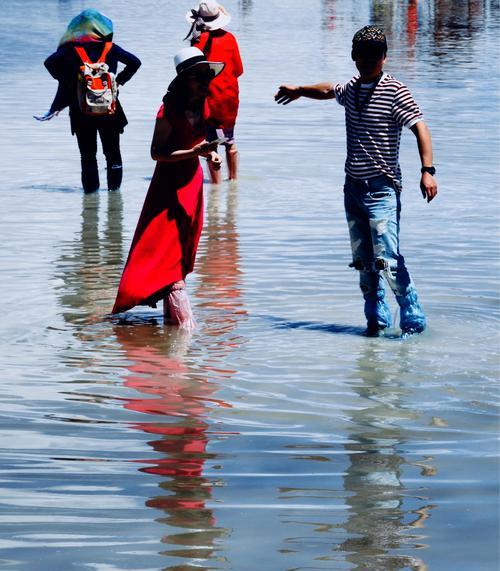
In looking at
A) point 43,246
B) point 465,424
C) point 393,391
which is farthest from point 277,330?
point 43,246

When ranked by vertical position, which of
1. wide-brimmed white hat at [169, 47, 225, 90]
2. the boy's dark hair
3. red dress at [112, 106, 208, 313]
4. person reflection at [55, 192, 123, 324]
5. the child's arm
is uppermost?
the boy's dark hair

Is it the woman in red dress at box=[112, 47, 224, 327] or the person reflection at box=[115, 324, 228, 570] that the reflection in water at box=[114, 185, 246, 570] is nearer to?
the person reflection at box=[115, 324, 228, 570]

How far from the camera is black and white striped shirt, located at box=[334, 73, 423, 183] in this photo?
799 centimetres

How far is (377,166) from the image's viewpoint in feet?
26.7

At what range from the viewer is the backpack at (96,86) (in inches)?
515

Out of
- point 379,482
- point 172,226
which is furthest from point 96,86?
point 379,482

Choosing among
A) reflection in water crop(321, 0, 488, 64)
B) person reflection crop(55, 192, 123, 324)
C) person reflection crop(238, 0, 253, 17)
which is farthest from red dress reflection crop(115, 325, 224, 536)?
person reflection crop(238, 0, 253, 17)

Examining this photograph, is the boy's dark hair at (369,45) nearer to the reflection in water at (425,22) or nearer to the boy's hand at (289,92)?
the boy's hand at (289,92)

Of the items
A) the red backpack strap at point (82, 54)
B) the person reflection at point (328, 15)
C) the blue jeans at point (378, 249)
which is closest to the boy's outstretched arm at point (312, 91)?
the blue jeans at point (378, 249)

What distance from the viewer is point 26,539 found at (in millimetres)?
5160

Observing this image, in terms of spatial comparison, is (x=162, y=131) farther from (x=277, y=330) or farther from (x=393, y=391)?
(x=393, y=391)

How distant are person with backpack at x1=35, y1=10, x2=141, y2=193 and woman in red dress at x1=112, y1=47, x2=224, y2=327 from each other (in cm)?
453

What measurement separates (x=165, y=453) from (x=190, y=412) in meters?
0.72

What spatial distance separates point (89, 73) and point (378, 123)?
553 cm
